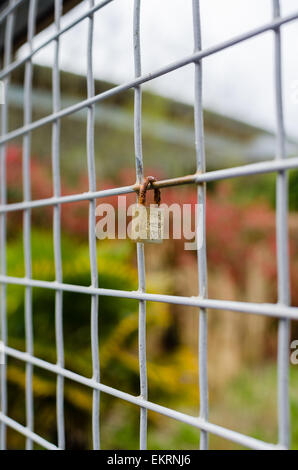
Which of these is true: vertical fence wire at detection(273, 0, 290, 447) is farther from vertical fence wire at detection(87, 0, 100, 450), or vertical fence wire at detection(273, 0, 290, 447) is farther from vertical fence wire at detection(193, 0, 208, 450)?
vertical fence wire at detection(87, 0, 100, 450)

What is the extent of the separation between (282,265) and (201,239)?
93 mm

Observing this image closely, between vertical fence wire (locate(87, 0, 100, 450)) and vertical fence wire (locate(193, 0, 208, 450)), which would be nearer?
vertical fence wire (locate(193, 0, 208, 450))

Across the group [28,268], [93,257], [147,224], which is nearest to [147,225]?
[147,224]

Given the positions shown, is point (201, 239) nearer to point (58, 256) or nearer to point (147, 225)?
point (147, 225)

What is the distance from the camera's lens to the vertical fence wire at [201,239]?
40cm

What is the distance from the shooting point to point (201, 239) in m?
0.40

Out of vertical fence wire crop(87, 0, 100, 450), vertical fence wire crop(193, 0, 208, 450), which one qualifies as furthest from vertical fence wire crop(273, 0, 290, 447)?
vertical fence wire crop(87, 0, 100, 450)

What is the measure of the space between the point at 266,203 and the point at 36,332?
8.10ft

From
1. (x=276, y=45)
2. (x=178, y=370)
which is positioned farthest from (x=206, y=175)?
(x=178, y=370)

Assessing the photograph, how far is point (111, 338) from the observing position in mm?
1995

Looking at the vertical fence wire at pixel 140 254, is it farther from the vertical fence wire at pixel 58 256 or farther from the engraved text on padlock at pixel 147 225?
the vertical fence wire at pixel 58 256

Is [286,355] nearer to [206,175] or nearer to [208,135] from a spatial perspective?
[206,175]

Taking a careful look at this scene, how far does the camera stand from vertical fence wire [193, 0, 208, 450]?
40cm

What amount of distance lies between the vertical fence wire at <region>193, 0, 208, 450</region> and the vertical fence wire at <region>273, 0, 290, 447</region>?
82 mm
